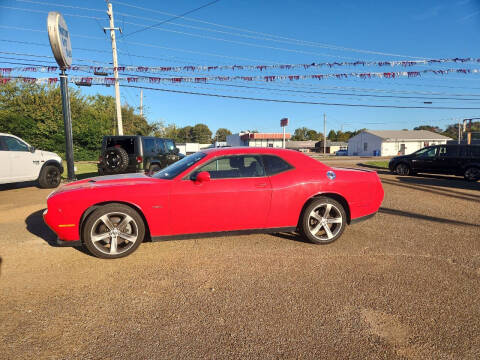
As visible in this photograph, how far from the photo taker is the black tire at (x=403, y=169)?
1229 centimetres

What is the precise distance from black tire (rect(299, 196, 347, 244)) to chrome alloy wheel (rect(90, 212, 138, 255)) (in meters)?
2.35

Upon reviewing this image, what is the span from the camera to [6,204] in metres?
6.20

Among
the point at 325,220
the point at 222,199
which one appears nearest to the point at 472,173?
the point at 325,220

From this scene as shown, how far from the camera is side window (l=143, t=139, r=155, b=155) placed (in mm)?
9006

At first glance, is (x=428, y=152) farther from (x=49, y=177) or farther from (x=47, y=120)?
(x=47, y=120)

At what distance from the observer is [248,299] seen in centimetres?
245

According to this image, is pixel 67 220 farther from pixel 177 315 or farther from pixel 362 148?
pixel 362 148

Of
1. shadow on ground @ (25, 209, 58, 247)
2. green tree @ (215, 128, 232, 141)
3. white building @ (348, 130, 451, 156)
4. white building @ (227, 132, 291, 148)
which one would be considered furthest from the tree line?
green tree @ (215, 128, 232, 141)

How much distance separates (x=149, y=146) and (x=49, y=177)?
332 centimetres

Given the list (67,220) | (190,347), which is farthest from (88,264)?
(190,347)

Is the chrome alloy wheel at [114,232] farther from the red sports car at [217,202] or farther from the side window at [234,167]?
the side window at [234,167]

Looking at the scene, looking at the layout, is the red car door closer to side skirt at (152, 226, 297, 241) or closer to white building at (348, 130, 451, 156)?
side skirt at (152, 226, 297, 241)

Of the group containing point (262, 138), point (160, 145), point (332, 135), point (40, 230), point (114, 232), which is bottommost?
point (40, 230)

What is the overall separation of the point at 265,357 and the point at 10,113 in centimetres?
2889
